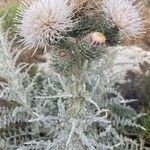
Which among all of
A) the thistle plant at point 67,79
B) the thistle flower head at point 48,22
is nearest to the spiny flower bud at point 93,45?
the thistle plant at point 67,79

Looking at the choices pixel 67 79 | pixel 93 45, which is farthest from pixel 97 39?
→ pixel 67 79

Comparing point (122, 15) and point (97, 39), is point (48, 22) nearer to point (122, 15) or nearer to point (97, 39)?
point (97, 39)

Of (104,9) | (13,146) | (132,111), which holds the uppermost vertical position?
(104,9)

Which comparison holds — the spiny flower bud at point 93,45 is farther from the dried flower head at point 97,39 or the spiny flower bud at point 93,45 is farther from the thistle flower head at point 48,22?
the thistle flower head at point 48,22

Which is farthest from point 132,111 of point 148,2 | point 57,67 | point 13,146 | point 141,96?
point 148,2

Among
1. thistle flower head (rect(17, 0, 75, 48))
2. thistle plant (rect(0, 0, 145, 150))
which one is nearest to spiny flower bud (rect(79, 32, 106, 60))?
thistle plant (rect(0, 0, 145, 150))

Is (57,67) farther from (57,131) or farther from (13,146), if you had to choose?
(13,146)

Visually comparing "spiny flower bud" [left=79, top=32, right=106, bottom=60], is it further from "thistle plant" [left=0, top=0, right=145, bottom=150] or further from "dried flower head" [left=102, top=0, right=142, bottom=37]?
"dried flower head" [left=102, top=0, right=142, bottom=37]
